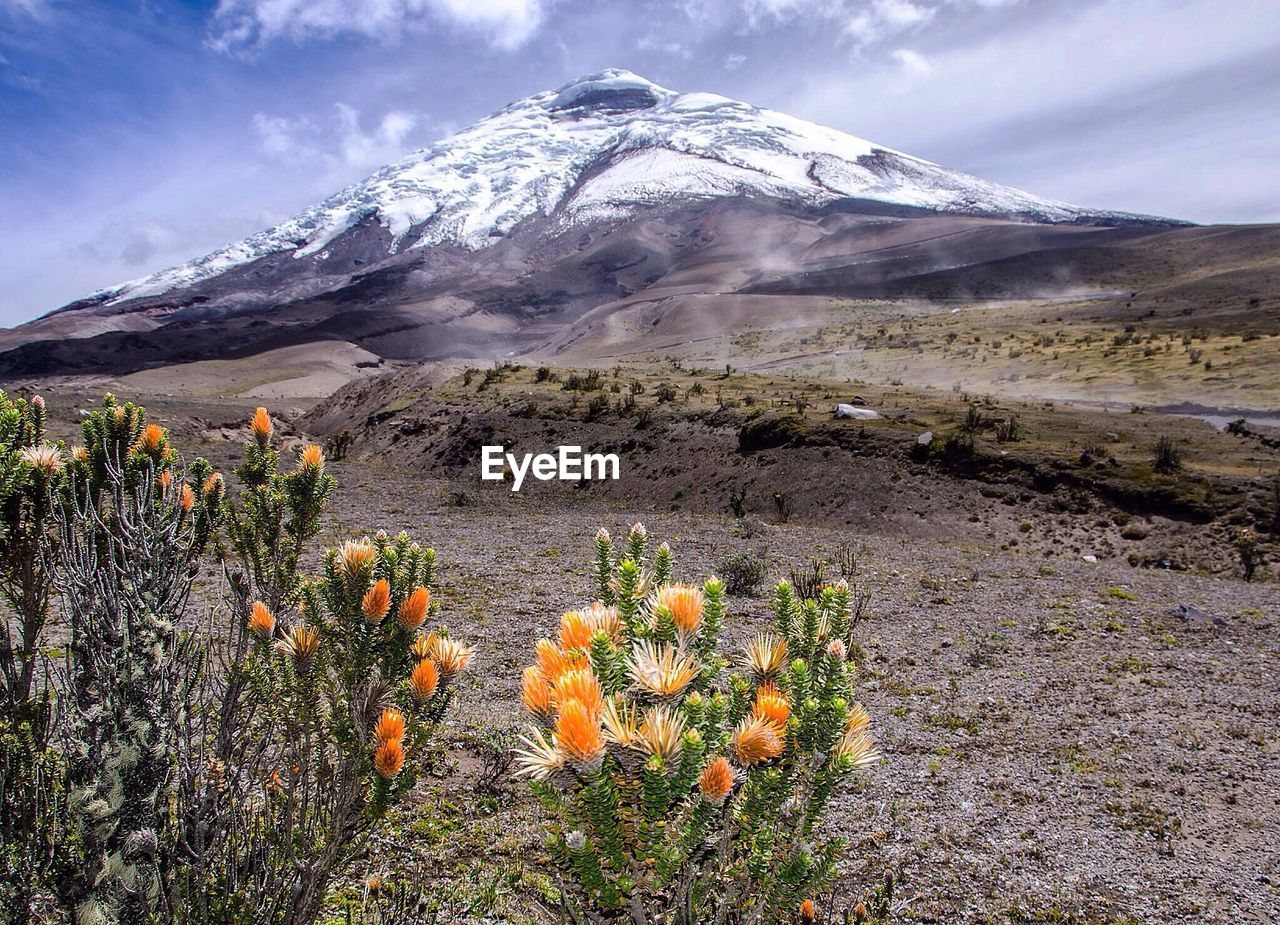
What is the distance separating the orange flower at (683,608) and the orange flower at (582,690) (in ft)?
1.01

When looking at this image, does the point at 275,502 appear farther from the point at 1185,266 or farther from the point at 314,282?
the point at 314,282

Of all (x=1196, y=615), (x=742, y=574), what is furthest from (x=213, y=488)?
(x=1196, y=615)

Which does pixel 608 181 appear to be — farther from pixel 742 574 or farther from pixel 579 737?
pixel 579 737

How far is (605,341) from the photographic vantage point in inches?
2653

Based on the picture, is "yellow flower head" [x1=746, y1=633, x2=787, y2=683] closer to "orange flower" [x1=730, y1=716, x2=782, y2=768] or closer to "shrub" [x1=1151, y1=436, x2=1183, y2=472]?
"orange flower" [x1=730, y1=716, x2=782, y2=768]

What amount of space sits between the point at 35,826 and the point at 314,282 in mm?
140983

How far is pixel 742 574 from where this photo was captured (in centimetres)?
827

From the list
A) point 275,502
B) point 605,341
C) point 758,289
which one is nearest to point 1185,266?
point 758,289

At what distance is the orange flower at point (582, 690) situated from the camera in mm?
1322

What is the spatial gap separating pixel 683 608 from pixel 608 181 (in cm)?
15076

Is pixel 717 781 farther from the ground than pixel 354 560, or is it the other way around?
pixel 354 560

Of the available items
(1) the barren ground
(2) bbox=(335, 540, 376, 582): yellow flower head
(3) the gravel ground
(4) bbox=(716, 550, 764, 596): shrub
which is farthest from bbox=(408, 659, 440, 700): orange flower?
(4) bbox=(716, 550, 764, 596): shrub

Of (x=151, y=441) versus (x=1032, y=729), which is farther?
(x=1032, y=729)

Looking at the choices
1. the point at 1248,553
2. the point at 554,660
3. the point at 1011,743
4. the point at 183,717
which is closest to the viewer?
the point at 554,660
